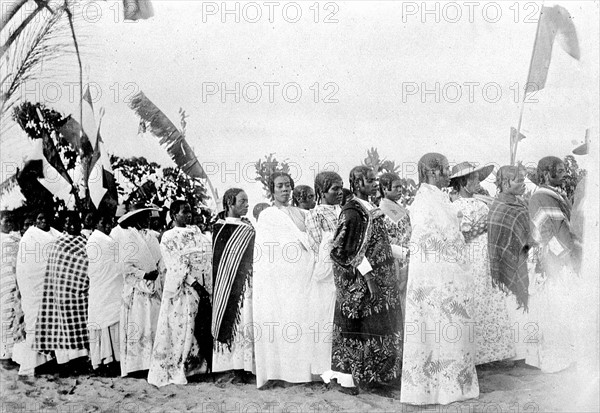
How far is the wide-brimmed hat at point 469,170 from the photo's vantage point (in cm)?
416

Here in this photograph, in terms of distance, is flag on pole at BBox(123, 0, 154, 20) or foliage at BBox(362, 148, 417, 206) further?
flag on pole at BBox(123, 0, 154, 20)

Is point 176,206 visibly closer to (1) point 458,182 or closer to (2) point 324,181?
(2) point 324,181

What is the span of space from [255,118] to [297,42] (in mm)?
491

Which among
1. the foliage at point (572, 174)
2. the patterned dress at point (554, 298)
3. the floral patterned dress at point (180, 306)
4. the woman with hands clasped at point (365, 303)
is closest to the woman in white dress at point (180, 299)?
the floral patterned dress at point (180, 306)

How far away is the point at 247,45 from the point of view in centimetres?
424

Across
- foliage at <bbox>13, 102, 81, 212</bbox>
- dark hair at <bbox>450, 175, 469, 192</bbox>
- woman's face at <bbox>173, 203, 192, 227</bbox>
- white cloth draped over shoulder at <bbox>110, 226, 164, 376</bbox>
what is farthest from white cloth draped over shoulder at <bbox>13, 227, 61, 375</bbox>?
dark hair at <bbox>450, 175, 469, 192</bbox>

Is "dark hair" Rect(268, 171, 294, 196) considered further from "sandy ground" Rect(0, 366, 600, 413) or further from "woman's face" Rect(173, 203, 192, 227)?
"sandy ground" Rect(0, 366, 600, 413)

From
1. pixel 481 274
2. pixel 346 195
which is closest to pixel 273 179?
pixel 346 195

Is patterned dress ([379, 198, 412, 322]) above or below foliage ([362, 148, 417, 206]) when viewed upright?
below

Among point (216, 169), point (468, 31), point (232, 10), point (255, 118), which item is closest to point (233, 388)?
point (216, 169)

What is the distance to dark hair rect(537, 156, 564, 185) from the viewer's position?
13.7ft

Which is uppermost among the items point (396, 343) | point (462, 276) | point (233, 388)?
point (462, 276)

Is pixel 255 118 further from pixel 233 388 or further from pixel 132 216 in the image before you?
pixel 233 388

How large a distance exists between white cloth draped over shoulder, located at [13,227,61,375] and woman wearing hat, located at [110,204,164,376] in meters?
0.44
